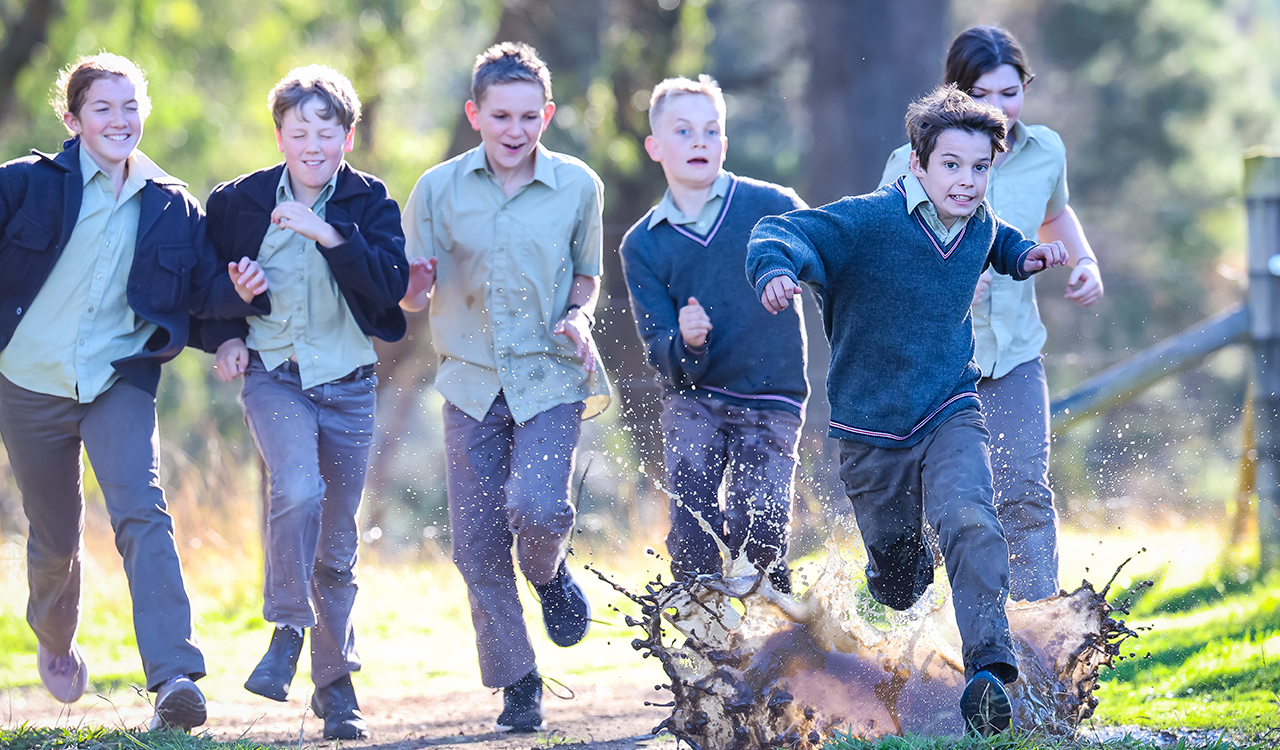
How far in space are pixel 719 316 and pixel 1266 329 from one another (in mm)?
3619

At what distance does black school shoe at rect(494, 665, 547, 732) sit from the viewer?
4.56m

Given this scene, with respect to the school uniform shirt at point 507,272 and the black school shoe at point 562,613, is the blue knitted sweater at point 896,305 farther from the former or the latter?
the black school shoe at point 562,613

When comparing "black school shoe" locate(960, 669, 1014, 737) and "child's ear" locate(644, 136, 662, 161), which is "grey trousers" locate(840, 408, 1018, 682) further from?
"child's ear" locate(644, 136, 662, 161)

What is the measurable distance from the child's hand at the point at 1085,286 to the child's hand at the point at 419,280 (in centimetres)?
211

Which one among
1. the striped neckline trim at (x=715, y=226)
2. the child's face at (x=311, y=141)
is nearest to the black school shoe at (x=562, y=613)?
the striped neckline trim at (x=715, y=226)

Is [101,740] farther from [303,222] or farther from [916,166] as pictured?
[916,166]

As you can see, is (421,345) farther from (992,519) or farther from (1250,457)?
(992,519)

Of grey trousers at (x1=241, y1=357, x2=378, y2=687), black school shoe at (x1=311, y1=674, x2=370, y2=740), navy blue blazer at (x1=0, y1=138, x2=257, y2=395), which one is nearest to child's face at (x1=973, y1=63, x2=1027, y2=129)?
grey trousers at (x1=241, y1=357, x2=378, y2=687)

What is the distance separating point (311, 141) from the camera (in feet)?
14.4

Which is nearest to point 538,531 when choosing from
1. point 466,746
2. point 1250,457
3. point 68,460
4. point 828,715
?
point 466,746

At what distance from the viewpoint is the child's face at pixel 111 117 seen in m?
4.30

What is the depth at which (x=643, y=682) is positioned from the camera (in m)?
5.62

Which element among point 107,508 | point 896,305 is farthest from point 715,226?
point 107,508

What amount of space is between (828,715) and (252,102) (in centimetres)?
1156
